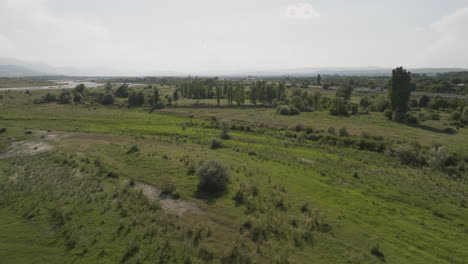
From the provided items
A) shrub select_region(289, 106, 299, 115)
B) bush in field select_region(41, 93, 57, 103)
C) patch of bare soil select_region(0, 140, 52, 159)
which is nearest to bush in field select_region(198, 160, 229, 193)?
patch of bare soil select_region(0, 140, 52, 159)

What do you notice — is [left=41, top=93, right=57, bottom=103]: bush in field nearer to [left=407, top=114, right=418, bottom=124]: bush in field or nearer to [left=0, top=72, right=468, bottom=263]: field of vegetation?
[left=0, top=72, right=468, bottom=263]: field of vegetation

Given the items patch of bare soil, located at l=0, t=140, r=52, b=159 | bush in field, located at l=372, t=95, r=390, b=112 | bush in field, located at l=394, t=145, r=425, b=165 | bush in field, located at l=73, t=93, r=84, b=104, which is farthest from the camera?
bush in field, located at l=73, t=93, r=84, b=104

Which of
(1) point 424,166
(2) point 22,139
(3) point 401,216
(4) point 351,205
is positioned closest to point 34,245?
(4) point 351,205

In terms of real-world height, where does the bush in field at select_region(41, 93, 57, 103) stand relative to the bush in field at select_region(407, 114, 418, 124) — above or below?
above

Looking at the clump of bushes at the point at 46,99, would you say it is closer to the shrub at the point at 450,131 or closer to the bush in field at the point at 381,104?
the bush in field at the point at 381,104

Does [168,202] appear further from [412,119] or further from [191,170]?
[412,119]

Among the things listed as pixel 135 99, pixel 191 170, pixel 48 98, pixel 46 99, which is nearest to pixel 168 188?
pixel 191 170

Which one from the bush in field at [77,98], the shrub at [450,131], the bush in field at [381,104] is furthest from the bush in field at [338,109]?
the bush in field at [77,98]
